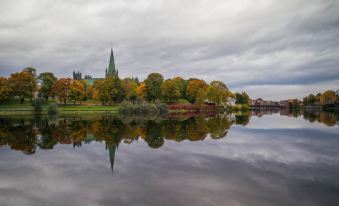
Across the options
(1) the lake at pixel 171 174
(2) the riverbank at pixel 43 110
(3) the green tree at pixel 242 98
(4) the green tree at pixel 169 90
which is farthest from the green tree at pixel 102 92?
(3) the green tree at pixel 242 98

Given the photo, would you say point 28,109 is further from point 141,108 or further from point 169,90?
point 169,90

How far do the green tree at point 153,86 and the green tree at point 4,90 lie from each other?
160ft

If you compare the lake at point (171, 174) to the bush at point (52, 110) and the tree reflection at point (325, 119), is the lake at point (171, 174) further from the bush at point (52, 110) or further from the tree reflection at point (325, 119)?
the bush at point (52, 110)

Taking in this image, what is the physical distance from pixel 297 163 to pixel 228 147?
6110mm

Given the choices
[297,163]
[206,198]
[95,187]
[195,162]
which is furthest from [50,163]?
Result: [297,163]

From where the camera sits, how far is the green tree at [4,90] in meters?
87.4

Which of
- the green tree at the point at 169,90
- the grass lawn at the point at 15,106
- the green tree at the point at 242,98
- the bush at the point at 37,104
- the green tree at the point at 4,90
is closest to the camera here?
the bush at the point at 37,104

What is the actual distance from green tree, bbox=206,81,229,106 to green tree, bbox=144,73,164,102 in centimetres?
2065

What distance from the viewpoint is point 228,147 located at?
20219 mm

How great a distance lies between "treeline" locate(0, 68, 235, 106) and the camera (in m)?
90.4

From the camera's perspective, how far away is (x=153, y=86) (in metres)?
105

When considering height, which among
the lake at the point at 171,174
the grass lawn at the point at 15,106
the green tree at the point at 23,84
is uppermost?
the green tree at the point at 23,84

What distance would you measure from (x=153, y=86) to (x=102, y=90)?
68.5ft

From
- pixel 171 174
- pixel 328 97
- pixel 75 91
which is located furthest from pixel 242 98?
pixel 171 174
